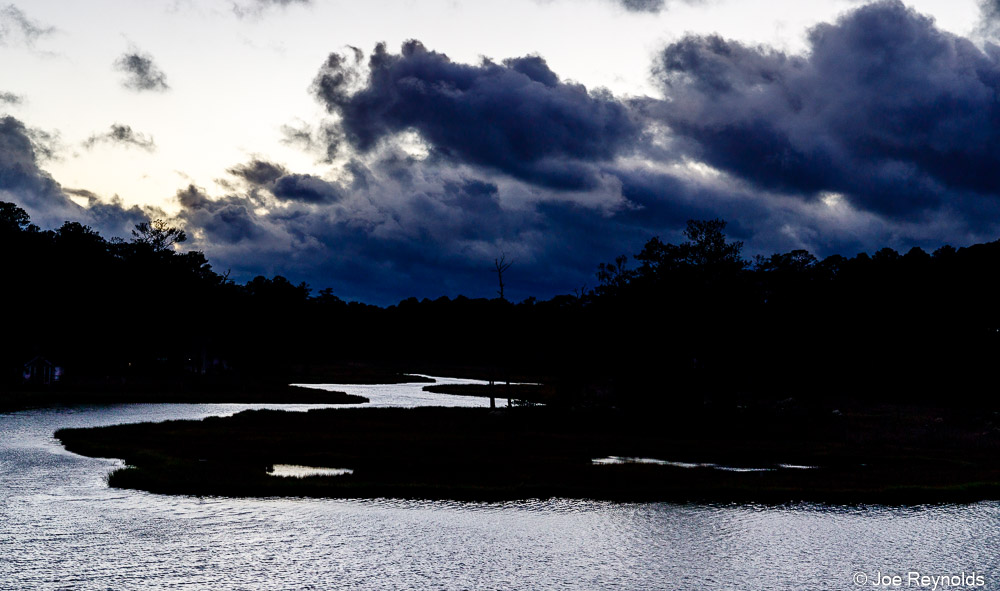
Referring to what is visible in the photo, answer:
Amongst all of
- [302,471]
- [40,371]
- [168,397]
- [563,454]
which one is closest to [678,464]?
[563,454]

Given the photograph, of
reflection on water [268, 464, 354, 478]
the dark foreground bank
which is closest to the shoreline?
the dark foreground bank

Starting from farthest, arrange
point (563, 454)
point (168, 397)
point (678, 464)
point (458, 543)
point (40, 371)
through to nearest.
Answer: point (40, 371), point (168, 397), point (563, 454), point (678, 464), point (458, 543)

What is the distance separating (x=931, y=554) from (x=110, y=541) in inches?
910

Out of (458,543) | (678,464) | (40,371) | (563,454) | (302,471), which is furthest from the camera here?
(40,371)

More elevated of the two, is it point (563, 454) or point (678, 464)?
point (563, 454)

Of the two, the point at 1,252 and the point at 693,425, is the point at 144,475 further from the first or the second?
the point at 1,252

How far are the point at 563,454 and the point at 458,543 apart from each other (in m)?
25.1

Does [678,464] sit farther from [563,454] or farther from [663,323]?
[663,323]

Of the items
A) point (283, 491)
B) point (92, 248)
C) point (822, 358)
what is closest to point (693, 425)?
point (283, 491)

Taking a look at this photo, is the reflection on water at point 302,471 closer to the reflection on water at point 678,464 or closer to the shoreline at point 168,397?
the reflection on water at point 678,464

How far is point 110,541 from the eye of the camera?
23.3m

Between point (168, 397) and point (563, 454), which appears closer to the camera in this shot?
point (563, 454)

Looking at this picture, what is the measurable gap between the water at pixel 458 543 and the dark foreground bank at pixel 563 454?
2523mm

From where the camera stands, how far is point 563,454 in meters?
48.9
